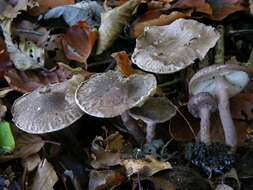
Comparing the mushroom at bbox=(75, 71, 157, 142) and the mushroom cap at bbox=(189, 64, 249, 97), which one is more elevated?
the mushroom at bbox=(75, 71, 157, 142)

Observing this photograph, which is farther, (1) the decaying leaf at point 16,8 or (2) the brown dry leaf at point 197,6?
(1) the decaying leaf at point 16,8

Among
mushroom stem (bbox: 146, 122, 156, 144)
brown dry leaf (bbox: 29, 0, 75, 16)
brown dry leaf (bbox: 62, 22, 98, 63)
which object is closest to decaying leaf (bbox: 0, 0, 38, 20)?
brown dry leaf (bbox: 29, 0, 75, 16)

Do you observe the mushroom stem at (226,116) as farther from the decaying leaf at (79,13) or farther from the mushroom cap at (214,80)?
the decaying leaf at (79,13)

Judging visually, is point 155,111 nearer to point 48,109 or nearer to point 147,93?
point 147,93

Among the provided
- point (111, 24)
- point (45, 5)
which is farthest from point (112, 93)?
point (45, 5)

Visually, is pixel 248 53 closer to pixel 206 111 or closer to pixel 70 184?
pixel 206 111

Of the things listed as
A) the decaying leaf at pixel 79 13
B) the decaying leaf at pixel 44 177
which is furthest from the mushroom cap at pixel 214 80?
the decaying leaf at pixel 79 13

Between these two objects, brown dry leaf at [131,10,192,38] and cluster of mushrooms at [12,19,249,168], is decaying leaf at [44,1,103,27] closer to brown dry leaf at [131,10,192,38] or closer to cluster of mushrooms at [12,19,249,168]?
brown dry leaf at [131,10,192,38]
